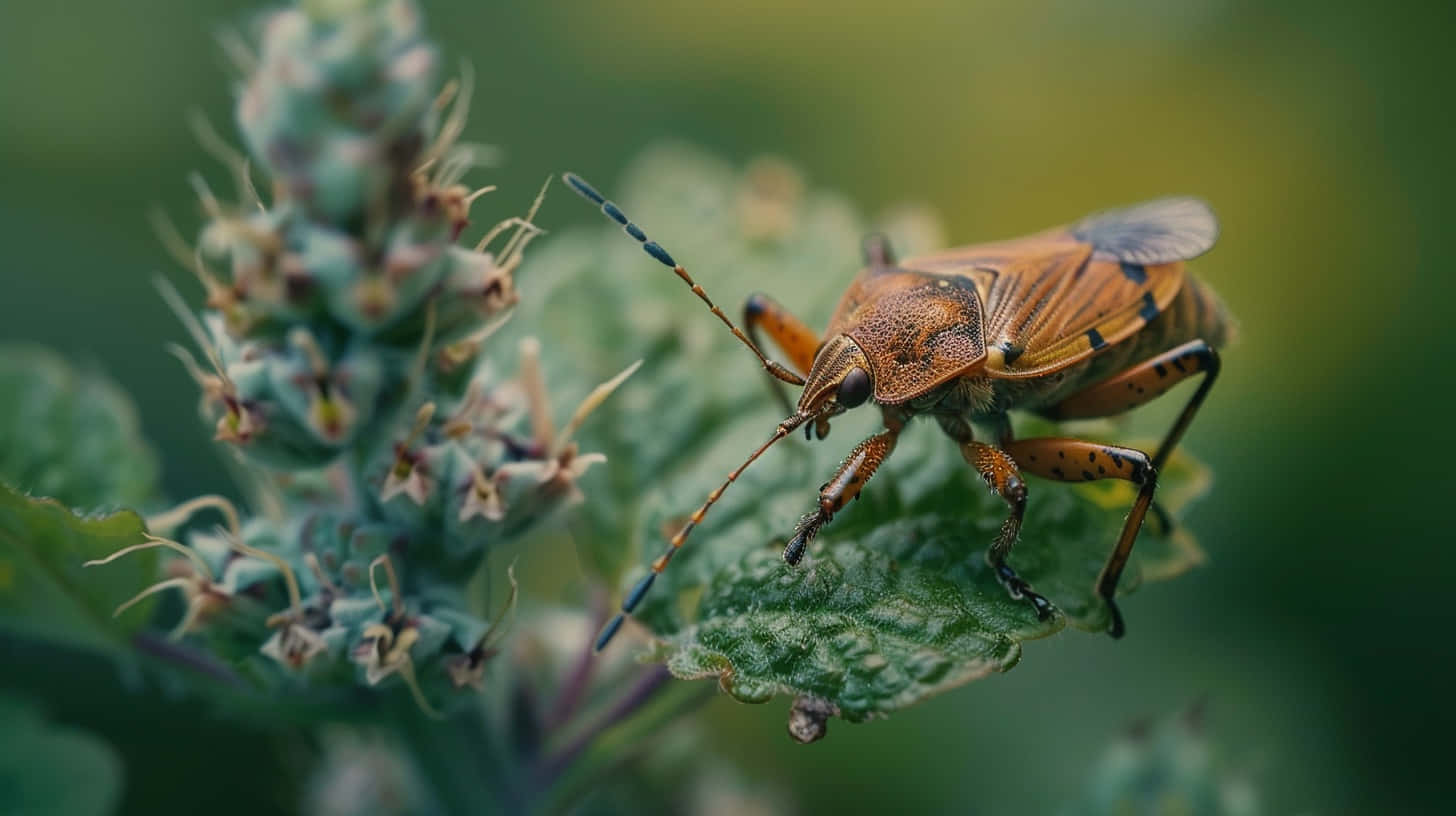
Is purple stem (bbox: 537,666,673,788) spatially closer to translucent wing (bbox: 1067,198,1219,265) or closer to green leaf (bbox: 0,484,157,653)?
green leaf (bbox: 0,484,157,653)

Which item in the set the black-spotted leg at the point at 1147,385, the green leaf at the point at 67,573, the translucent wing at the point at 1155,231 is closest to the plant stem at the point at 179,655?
the green leaf at the point at 67,573

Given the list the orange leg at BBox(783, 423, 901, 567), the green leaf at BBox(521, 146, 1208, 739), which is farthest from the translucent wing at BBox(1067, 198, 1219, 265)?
the orange leg at BBox(783, 423, 901, 567)

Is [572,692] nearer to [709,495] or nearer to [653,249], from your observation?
[709,495]

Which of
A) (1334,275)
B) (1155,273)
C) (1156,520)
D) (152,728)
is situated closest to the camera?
(1156,520)

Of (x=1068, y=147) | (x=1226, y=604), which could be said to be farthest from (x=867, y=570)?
(x=1068, y=147)

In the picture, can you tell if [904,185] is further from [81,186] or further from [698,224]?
[81,186]

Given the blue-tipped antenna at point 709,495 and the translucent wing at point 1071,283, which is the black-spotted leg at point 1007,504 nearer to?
the translucent wing at point 1071,283
